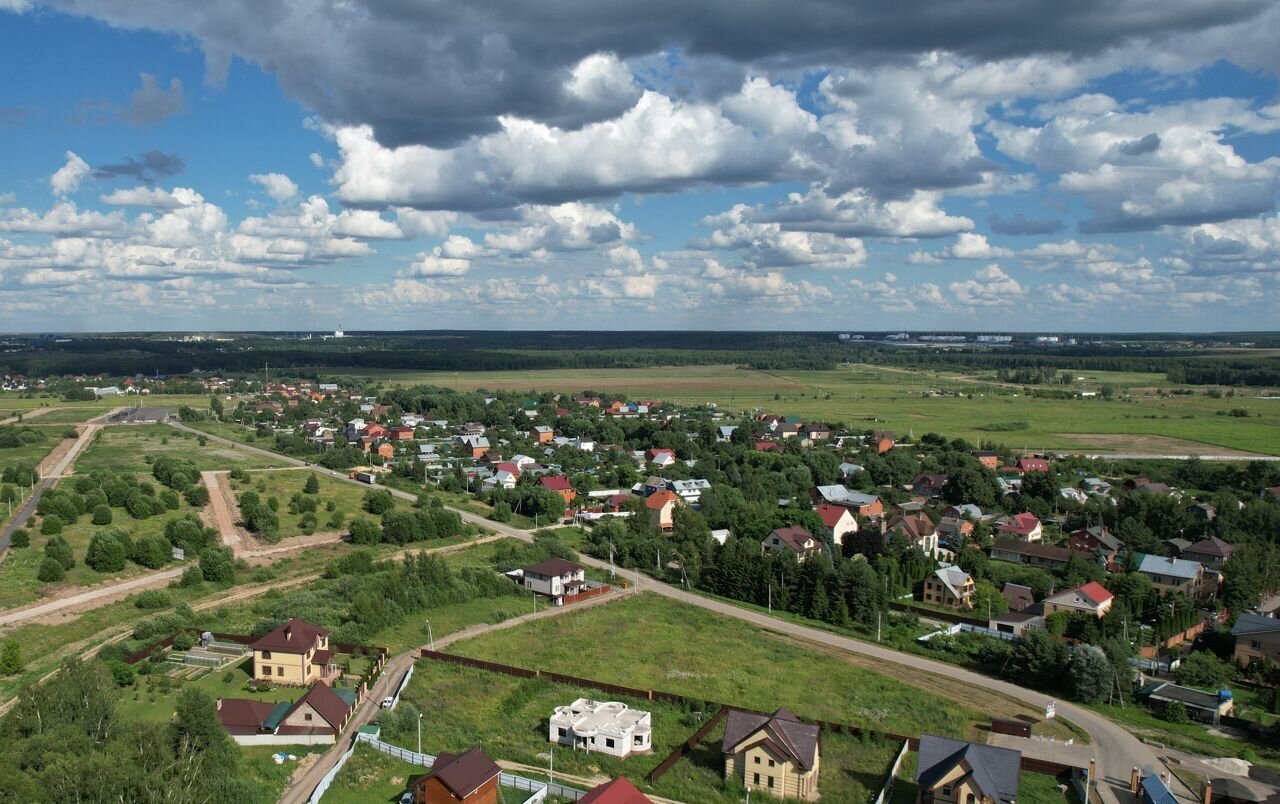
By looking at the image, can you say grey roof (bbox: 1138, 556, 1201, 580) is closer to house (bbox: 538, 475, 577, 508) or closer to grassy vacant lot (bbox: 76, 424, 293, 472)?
house (bbox: 538, 475, 577, 508)

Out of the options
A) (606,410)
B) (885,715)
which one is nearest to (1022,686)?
(885,715)

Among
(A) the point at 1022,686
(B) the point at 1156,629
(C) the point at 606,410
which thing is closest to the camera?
(A) the point at 1022,686

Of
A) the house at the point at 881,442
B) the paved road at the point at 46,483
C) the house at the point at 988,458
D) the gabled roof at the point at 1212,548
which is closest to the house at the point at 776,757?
the gabled roof at the point at 1212,548

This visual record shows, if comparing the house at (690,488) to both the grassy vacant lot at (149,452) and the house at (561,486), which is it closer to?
the house at (561,486)

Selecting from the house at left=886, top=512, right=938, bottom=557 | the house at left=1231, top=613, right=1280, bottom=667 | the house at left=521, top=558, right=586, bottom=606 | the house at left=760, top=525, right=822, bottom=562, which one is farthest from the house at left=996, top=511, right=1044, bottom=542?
the house at left=521, top=558, right=586, bottom=606

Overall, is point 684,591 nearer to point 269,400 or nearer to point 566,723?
point 566,723

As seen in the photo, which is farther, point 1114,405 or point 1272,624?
point 1114,405
